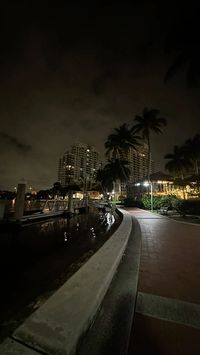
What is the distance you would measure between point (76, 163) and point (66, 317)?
475ft

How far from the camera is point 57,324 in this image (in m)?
1.90

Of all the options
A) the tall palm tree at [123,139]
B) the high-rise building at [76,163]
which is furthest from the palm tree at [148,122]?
the high-rise building at [76,163]

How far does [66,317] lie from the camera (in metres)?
2.03

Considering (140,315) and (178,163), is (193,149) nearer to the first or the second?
(178,163)

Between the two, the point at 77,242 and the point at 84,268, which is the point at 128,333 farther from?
the point at 77,242

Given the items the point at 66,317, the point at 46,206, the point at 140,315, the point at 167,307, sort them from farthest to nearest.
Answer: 1. the point at 46,206
2. the point at 167,307
3. the point at 140,315
4. the point at 66,317

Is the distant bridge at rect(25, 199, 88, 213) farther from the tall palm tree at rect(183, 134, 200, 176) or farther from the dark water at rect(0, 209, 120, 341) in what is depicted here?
the tall palm tree at rect(183, 134, 200, 176)

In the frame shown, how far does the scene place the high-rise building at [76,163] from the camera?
5571 inches

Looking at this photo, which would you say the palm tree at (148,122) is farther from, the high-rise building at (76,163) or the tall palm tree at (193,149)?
the high-rise building at (76,163)

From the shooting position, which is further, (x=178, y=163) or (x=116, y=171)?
(x=116, y=171)

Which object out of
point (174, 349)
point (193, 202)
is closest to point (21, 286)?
point (174, 349)

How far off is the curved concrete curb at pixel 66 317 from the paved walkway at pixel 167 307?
2.15 feet

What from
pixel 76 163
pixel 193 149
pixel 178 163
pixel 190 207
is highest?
pixel 76 163

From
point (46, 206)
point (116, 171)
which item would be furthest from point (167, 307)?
point (116, 171)
